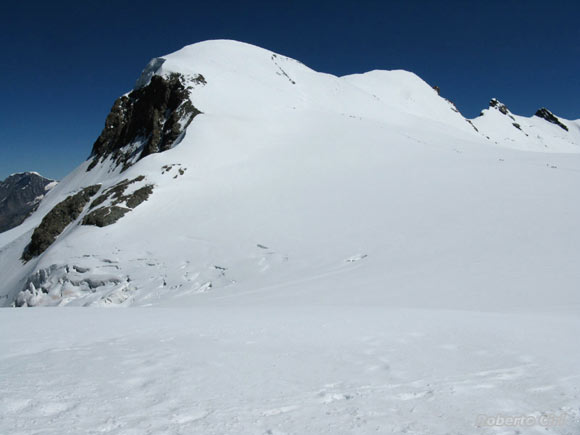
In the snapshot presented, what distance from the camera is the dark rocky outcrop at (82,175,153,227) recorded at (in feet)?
54.8

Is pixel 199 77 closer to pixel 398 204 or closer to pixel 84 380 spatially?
pixel 398 204

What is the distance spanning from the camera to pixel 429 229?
12.9m

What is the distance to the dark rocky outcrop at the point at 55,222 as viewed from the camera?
62.2ft

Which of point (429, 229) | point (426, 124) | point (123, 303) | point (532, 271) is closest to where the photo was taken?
point (532, 271)

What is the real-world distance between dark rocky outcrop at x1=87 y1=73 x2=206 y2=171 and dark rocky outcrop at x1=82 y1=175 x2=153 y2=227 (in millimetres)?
7326

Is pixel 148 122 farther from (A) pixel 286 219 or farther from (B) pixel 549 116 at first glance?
(B) pixel 549 116

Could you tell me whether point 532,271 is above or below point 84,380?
below

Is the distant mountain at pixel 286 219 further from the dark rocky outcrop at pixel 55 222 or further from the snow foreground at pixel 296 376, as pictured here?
the snow foreground at pixel 296 376

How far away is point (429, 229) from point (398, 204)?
3.05 m

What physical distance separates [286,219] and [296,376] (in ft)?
39.0

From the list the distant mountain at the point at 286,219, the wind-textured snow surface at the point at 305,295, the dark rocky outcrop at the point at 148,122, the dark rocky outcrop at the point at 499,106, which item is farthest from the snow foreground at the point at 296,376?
the dark rocky outcrop at the point at 499,106

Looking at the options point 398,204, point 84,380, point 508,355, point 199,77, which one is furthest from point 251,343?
point 199,77

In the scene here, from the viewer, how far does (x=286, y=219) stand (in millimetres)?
15672

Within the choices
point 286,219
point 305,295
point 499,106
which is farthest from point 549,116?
point 305,295
